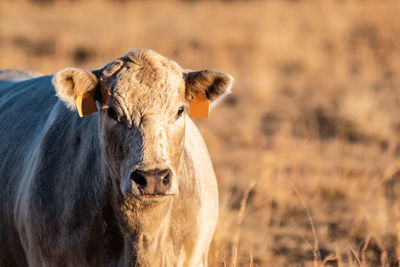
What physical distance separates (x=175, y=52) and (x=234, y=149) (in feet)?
18.1

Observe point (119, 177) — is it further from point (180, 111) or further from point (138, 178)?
point (180, 111)

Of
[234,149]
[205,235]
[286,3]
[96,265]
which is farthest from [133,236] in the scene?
[286,3]

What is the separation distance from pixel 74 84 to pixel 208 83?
0.71m

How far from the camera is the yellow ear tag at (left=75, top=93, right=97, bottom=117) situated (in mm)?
3273

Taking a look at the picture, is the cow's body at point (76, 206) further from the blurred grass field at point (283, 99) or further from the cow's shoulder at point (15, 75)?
the cow's shoulder at point (15, 75)

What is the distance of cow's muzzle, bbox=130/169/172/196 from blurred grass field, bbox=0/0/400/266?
1.12 metres

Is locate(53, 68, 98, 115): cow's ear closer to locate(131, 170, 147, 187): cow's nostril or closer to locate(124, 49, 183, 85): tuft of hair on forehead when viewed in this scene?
locate(124, 49, 183, 85): tuft of hair on forehead

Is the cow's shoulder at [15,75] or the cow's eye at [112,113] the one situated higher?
the cow's shoulder at [15,75]

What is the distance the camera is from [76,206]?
3318 millimetres

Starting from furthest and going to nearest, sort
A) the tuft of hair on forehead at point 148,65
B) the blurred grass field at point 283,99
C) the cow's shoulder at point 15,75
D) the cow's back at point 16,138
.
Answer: the blurred grass field at point 283,99, the cow's shoulder at point 15,75, the cow's back at point 16,138, the tuft of hair on forehead at point 148,65

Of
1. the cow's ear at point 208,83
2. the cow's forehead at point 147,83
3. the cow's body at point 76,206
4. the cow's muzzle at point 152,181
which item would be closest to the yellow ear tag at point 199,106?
the cow's ear at point 208,83

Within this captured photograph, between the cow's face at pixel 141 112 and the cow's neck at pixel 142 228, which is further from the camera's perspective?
the cow's neck at pixel 142 228

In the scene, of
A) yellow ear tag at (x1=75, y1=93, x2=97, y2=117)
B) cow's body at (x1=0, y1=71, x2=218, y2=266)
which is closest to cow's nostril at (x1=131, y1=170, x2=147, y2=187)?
cow's body at (x1=0, y1=71, x2=218, y2=266)

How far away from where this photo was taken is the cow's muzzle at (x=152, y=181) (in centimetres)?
287
